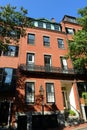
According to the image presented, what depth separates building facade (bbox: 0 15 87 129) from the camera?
16.5m

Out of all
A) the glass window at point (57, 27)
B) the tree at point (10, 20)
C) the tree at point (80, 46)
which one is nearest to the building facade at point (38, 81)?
the glass window at point (57, 27)

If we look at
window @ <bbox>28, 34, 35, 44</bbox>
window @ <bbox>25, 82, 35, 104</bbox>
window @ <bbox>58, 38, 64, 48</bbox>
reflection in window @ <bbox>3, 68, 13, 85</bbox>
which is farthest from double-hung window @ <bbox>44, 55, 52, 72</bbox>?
reflection in window @ <bbox>3, 68, 13, 85</bbox>

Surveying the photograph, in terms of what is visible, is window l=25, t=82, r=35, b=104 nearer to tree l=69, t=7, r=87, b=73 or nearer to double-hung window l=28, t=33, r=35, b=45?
tree l=69, t=7, r=87, b=73

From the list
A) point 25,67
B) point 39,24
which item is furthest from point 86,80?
point 39,24

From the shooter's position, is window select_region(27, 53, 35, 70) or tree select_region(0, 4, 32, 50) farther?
window select_region(27, 53, 35, 70)

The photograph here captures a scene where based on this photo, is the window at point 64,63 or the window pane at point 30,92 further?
the window at point 64,63

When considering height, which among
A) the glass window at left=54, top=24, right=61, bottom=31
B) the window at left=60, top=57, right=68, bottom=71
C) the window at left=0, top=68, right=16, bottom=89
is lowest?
the window at left=0, top=68, right=16, bottom=89

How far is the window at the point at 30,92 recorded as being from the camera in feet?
55.8

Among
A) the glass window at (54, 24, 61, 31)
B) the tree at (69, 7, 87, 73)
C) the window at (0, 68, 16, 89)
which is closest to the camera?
the window at (0, 68, 16, 89)

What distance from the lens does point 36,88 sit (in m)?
17.8

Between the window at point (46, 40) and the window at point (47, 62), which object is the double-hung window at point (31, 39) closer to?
the window at point (46, 40)

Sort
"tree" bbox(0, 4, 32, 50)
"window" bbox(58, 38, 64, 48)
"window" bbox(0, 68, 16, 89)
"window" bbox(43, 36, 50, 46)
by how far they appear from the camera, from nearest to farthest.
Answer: "tree" bbox(0, 4, 32, 50) → "window" bbox(0, 68, 16, 89) → "window" bbox(43, 36, 50, 46) → "window" bbox(58, 38, 64, 48)

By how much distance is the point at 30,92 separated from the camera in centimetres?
1752

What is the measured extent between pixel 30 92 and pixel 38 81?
1795mm
